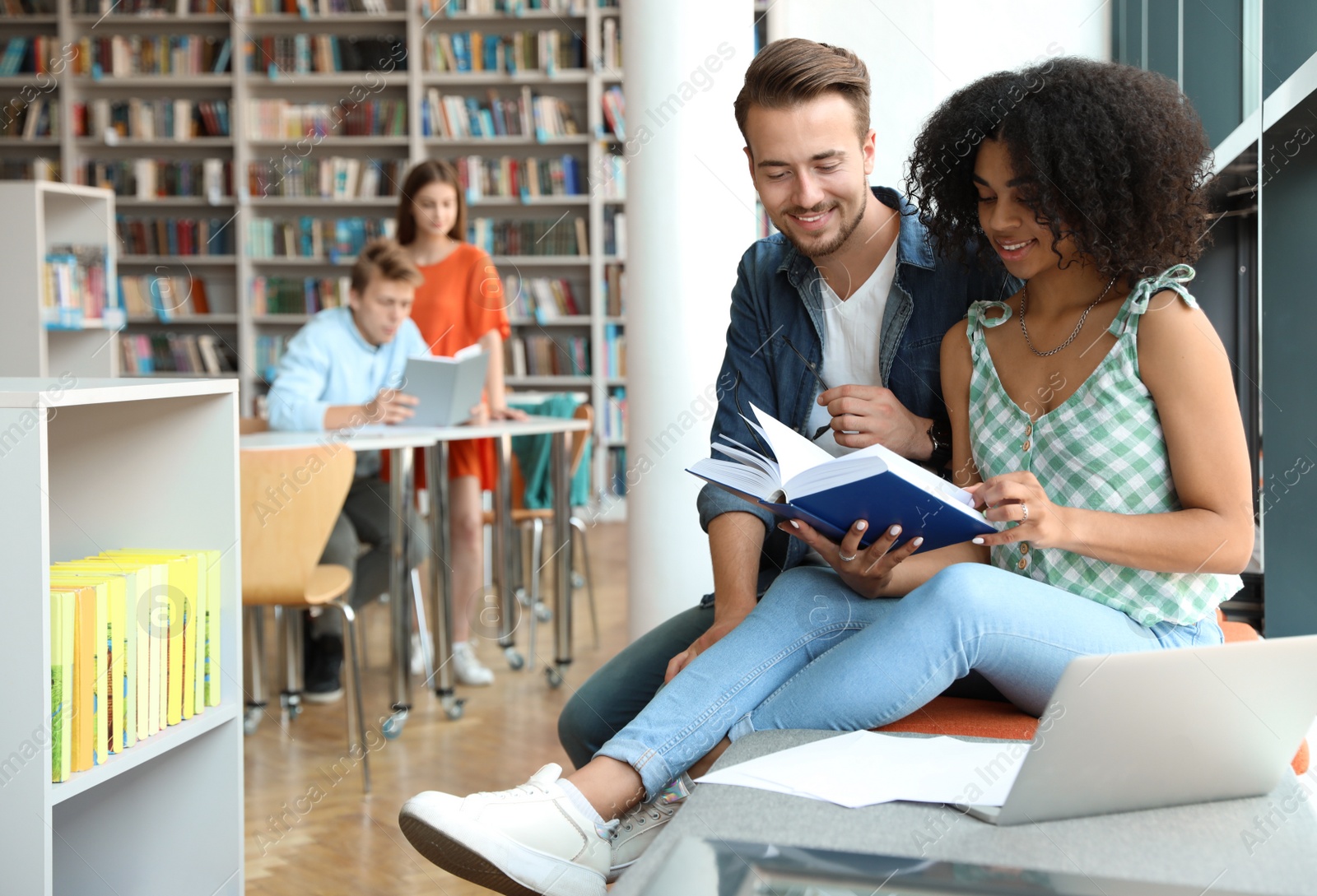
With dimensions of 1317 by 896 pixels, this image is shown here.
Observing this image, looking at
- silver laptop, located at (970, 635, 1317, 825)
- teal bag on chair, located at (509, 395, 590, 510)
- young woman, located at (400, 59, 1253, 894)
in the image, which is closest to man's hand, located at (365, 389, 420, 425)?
teal bag on chair, located at (509, 395, 590, 510)

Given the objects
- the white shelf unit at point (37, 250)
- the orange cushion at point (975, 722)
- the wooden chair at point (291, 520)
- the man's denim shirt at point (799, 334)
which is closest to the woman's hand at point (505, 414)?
the wooden chair at point (291, 520)

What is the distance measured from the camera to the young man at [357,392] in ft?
10.2

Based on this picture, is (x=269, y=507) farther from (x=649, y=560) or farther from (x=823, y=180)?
(x=823, y=180)

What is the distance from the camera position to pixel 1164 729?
3.06 ft

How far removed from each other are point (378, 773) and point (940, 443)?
158 cm

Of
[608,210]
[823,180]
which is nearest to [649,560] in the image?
[823,180]

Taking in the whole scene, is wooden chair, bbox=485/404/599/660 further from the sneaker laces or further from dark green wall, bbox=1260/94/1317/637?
the sneaker laces

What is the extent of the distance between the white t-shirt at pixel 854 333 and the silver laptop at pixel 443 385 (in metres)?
1.55

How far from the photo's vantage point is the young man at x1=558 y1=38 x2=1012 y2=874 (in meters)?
1.46

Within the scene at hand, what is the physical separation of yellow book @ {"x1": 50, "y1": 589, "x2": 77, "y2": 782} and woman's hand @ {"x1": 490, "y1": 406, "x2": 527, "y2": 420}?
2.20 m

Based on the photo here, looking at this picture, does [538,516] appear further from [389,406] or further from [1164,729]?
[1164,729]

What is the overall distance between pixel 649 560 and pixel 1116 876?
4.89ft

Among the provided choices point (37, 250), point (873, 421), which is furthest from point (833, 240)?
point (37, 250)

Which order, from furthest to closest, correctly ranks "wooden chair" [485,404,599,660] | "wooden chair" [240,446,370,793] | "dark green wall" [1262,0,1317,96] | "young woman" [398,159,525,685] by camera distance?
"wooden chair" [485,404,599,660] < "young woman" [398,159,525,685] < "wooden chair" [240,446,370,793] < "dark green wall" [1262,0,1317,96]
